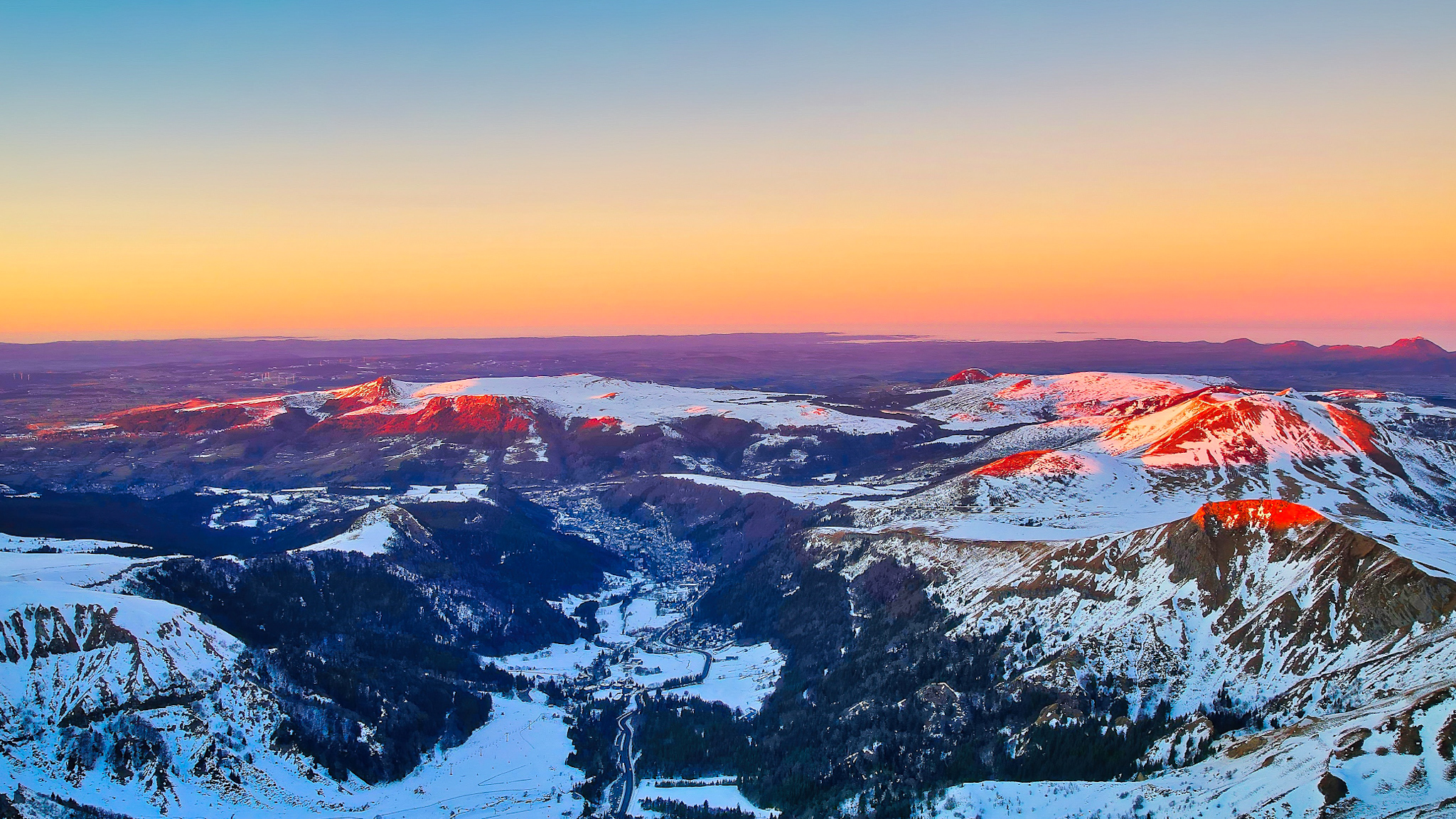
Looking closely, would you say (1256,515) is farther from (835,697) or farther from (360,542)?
(360,542)

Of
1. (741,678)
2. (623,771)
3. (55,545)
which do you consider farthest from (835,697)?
(55,545)

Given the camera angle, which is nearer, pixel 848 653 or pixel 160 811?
pixel 160 811

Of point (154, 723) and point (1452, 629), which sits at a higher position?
point (1452, 629)

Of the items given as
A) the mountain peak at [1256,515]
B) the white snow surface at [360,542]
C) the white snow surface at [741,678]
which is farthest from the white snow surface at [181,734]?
the mountain peak at [1256,515]

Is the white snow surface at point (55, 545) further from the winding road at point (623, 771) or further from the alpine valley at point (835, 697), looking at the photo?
the winding road at point (623, 771)

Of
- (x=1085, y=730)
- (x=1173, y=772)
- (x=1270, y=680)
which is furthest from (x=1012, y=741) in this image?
(x=1270, y=680)

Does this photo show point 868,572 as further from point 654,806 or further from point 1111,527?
point 654,806

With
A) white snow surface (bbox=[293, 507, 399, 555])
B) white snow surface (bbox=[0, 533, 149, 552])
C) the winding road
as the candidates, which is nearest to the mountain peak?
the winding road

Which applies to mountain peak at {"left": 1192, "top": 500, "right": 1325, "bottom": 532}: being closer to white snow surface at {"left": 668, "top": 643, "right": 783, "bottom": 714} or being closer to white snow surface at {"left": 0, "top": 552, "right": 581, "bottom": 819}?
white snow surface at {"left": 668, "top": 643, "right": 783, "bottom": 714}

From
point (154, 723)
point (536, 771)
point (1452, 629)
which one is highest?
point (1452, 629)

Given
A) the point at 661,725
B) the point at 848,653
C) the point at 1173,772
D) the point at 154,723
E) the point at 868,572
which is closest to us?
the point at 1173,772

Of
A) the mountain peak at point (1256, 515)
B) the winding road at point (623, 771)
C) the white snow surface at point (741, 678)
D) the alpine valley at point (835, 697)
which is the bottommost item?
the winding road at point (623, 771)
